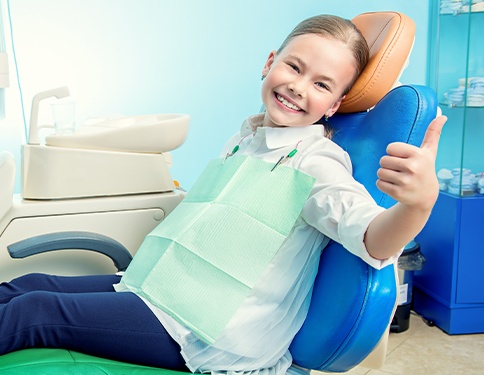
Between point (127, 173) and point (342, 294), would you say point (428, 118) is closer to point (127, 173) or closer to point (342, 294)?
point (342, 294)

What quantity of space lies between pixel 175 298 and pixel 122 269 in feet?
1.48

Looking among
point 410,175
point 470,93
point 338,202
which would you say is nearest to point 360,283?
point 338,202

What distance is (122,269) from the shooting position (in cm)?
158

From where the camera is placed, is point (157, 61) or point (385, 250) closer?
point (385, 250)

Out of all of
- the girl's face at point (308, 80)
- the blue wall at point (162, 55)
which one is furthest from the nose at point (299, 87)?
the blue wall at point (162, 55)

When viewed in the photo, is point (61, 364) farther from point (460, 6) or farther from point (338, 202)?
point (460, 6)

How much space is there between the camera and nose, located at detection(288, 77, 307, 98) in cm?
126

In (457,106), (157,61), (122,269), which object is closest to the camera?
(122,269)

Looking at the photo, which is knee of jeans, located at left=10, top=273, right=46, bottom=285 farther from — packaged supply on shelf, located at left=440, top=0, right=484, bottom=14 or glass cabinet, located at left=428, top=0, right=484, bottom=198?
packaged supply on shelf, located at left=440, top=0, right=484, bottom=14

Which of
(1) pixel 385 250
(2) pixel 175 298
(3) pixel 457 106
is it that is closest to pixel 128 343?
(2) pixel 175 298

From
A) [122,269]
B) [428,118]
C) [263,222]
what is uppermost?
[428,118]

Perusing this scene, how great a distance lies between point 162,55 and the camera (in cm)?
229

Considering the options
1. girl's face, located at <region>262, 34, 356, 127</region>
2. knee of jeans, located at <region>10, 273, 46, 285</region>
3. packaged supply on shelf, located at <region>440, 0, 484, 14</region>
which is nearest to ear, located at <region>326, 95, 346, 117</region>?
girl's face, located at <region>262, 34, 356, 127</region>

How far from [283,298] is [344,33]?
582mm
